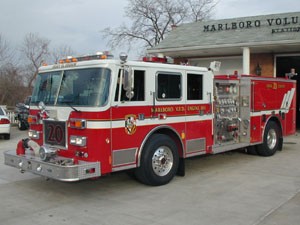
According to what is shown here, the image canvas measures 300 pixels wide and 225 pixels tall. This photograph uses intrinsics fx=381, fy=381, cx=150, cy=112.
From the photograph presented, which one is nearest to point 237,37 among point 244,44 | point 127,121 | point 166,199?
point 244,44

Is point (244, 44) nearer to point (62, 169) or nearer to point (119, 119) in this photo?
point (119, 119)

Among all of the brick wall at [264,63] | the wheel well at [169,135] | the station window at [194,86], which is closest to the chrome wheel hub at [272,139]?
the station window at [194,86]

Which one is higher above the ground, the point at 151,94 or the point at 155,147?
the point at 151,94

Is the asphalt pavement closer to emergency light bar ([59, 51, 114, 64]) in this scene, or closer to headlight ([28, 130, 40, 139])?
headlight ([28, 130, 40, 139])

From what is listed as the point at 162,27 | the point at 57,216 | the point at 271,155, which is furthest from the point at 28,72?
the point at 57,216

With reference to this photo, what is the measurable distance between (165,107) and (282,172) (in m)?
3.06

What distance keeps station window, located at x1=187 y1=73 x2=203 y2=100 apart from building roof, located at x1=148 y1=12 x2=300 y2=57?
309 inches

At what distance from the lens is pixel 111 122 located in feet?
19.6

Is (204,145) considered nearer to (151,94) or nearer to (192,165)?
(192,165)

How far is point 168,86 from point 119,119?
135 cm

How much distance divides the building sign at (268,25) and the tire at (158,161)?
10.3 meters

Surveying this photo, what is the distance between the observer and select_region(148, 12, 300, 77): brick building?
15266 mm

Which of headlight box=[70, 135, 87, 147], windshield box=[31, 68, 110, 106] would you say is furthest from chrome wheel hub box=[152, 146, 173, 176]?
windshield box=[31, 68, 110, 106]

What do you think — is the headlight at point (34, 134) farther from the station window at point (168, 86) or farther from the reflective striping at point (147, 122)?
the station window at point (168, 86)
